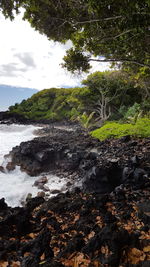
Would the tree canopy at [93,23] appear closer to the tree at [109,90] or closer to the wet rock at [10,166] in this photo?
the wet rock at [10,166]

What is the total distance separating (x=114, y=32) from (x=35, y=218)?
5.52 metres

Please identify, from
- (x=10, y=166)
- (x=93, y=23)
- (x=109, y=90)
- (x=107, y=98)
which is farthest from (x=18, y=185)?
(x=109, y=90)

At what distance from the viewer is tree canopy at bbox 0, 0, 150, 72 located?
381 centimetres

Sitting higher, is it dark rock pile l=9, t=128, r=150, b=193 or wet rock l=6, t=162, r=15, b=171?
dark rock pile l=9, t=128, r=150, b=193

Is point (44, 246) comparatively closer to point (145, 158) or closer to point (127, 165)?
point (127, 165)

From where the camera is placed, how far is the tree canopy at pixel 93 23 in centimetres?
381

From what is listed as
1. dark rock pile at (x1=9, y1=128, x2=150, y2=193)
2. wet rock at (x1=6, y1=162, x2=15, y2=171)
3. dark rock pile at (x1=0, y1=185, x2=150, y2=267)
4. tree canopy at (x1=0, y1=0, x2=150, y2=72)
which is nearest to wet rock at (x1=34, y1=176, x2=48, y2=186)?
dark rock pile at (x1=9, y1=128, x2=150, y2=193)

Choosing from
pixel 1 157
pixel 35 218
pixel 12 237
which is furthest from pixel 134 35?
pixel 1 157

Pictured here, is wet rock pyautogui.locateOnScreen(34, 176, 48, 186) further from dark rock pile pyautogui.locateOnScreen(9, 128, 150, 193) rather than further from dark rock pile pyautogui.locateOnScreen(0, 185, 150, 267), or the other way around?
dark rock pile pyautogui.locateOnScreen(0, 185, 150, 267)

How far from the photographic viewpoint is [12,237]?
2705mm

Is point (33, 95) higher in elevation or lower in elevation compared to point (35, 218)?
higher

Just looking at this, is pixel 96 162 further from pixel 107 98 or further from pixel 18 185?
pixel 107 98

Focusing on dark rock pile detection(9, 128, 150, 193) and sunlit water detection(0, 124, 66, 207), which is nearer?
dark rock pile detection(9, 128, 150, 193)

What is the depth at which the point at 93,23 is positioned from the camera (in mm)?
4648
